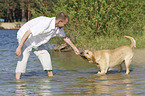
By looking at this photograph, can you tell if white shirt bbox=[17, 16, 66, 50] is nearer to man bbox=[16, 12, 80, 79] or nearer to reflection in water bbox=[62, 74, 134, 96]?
man bbox=[16, 12, 80, 79]

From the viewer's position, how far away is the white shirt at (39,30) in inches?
311

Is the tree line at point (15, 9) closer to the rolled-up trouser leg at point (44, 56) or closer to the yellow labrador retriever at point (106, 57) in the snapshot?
the yellow labrador retriever at point (106, 57)

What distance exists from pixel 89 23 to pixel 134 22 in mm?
3326

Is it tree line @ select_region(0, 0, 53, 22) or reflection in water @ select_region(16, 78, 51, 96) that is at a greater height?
tree line @ select_region(0, 0, 53, 22)

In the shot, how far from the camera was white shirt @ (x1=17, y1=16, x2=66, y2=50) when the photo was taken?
790 centimetres

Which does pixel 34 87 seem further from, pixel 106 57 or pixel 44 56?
pixel 106 57

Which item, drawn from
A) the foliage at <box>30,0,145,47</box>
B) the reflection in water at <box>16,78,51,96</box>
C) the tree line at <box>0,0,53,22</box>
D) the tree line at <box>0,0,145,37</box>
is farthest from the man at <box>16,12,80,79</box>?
the tree line at <box>0,0,53,22</box>

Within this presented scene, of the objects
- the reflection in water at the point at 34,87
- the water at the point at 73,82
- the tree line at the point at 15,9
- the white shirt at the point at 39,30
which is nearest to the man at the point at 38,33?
the white shirt at the point at 39,30

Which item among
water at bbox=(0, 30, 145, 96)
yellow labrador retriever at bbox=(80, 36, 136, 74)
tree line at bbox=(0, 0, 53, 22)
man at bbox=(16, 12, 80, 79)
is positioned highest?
tree line at bbox=(0, 0, 53, 22)

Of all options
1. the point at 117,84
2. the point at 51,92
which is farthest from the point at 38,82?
the point at 117,84

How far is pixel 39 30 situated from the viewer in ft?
25.9

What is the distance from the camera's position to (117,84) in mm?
7859

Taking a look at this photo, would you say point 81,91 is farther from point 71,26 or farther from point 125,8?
point 125,8

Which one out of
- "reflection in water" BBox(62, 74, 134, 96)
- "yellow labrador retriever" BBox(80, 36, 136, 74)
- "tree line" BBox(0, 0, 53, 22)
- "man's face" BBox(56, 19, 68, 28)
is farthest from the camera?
"tree line" BBox(0, 0, 53, 22)
